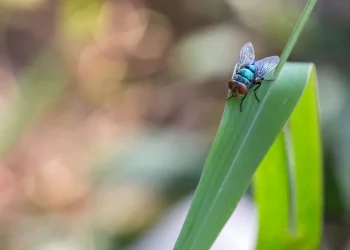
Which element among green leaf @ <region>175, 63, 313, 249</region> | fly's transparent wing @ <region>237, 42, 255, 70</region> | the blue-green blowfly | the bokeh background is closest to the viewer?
green leaf @ <region>175, 63, 313, 249</region>

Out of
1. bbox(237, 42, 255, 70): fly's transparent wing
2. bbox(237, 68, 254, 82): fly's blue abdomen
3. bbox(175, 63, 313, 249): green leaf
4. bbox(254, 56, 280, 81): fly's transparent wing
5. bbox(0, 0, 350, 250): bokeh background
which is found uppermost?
bbox(0, 0, 350, 250): bokeh background

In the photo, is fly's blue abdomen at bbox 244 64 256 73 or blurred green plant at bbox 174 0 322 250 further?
fly's blue abdomen at bbox 244 64 256 73

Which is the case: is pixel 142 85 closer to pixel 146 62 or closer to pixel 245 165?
pixel 146 62

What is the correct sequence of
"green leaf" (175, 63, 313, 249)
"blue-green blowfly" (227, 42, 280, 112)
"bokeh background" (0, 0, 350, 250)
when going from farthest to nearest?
1. "bokeh background" (0, 0, 350, 250)
2. "blue-green blowfly" (227, 42, 280, 112)
3. "green leaf" (175, 63, 313, 249)

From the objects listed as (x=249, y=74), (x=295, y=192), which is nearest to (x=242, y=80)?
(x=249, y=74)

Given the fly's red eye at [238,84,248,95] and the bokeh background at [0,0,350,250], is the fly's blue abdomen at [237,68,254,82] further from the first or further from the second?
the bokeh background at [0,0,350,250]

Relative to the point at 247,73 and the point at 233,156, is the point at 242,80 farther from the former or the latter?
the point at 233,156

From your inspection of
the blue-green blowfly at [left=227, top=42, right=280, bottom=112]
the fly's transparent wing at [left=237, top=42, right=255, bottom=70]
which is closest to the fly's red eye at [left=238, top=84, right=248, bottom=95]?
the blue-green blowfly at [left=227, top=42, right=280, bottom=112]

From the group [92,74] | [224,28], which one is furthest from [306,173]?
[92,74]
